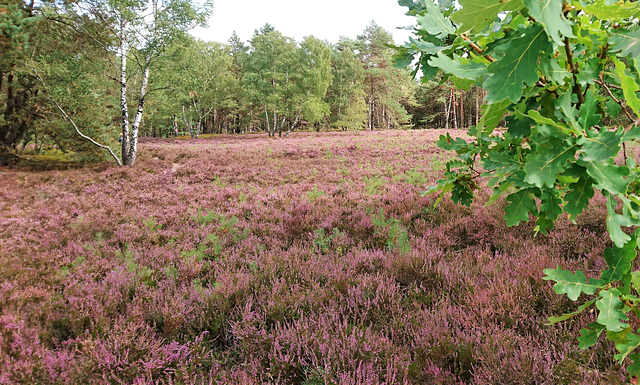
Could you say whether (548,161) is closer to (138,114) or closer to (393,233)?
(393,233)

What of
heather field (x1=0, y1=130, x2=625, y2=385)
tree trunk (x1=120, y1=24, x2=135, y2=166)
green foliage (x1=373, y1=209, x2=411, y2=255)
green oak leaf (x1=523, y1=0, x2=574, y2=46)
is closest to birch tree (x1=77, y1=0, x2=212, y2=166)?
tree trunk (x1=120, y1=24, x2=135, y2=166)

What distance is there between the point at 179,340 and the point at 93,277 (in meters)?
2.08

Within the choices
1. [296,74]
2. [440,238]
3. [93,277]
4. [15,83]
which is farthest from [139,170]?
[296,74]

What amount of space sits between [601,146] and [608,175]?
0.08 meters

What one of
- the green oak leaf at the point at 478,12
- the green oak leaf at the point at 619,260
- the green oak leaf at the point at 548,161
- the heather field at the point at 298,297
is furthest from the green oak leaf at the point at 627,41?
the heather field at the point at 298,297

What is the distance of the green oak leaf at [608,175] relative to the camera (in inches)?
26.9

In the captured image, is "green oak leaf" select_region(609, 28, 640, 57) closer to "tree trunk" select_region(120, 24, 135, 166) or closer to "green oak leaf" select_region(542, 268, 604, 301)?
"green oak leaf" select_region(542, 268, 604, 301)

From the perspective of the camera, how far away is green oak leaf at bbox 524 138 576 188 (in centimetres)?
76

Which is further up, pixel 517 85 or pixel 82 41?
pixel 82 41

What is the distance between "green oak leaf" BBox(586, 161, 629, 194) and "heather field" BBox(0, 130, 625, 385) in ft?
4.99

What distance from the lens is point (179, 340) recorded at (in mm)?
2465

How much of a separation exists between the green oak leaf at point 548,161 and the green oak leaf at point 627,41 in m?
0.25

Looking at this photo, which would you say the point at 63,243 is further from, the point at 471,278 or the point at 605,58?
the point at 605,58

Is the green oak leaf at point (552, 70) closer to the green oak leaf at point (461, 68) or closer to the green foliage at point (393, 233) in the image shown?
the green oak leaf at point (461, 68)
